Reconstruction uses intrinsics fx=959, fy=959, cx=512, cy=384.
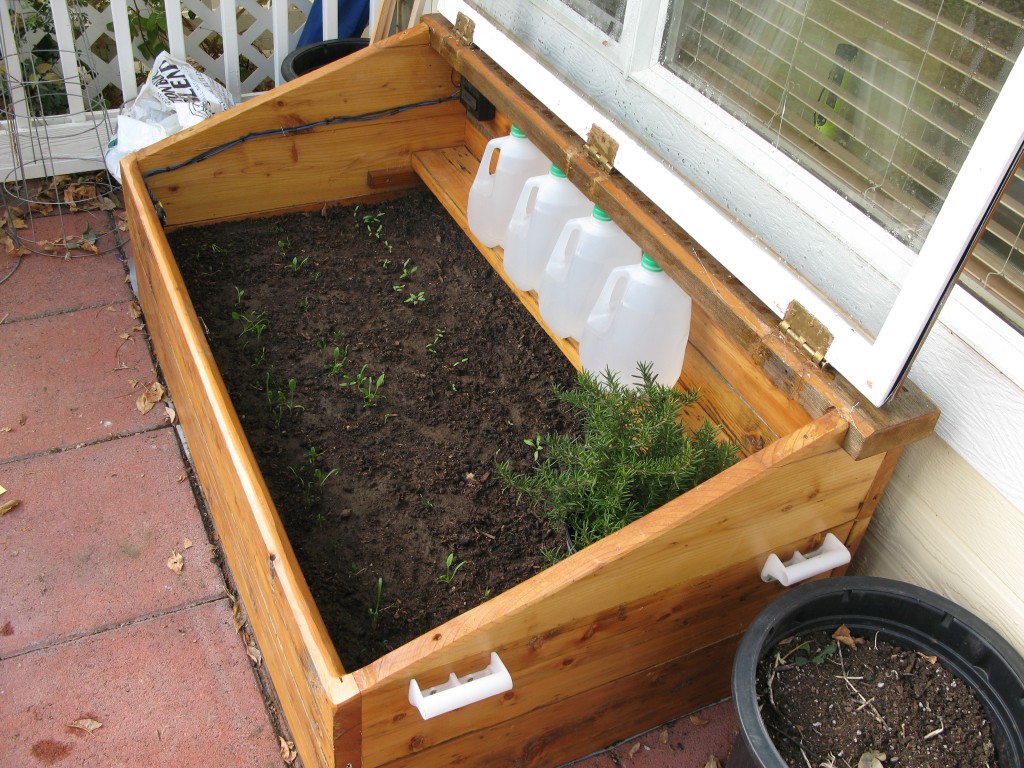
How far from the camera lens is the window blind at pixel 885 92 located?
1283 millimetres

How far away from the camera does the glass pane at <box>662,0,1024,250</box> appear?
1279 millimetres

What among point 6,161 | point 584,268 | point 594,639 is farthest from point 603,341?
point 6,161

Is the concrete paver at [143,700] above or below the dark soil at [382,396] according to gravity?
below

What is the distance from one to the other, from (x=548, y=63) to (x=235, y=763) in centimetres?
163

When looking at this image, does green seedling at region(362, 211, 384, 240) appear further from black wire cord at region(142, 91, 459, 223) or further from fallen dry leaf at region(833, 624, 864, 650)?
fallen dry leaf at region(833, 624, 864, 650)

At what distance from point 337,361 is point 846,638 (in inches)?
52.2

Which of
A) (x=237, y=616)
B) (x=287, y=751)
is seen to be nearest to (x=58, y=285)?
(x=237, y=616)

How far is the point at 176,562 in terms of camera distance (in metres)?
2.26

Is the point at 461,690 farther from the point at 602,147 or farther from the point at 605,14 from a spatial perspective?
the point at 605,14

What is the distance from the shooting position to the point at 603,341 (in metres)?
A: 2.01

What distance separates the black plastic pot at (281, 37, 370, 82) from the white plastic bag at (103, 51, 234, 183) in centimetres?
27

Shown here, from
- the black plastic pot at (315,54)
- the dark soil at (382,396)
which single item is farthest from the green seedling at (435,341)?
the black plastic pot at (315,54)

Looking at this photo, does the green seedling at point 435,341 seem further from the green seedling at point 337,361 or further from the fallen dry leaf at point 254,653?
the fallen dry leaf at point 254,653

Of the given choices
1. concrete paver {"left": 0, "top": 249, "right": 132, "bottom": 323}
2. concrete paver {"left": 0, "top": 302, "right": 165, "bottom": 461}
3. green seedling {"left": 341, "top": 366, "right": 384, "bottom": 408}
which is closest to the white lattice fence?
concrete paver {"left": 0, "top": 249, "right": 132, "bottom": 323}
